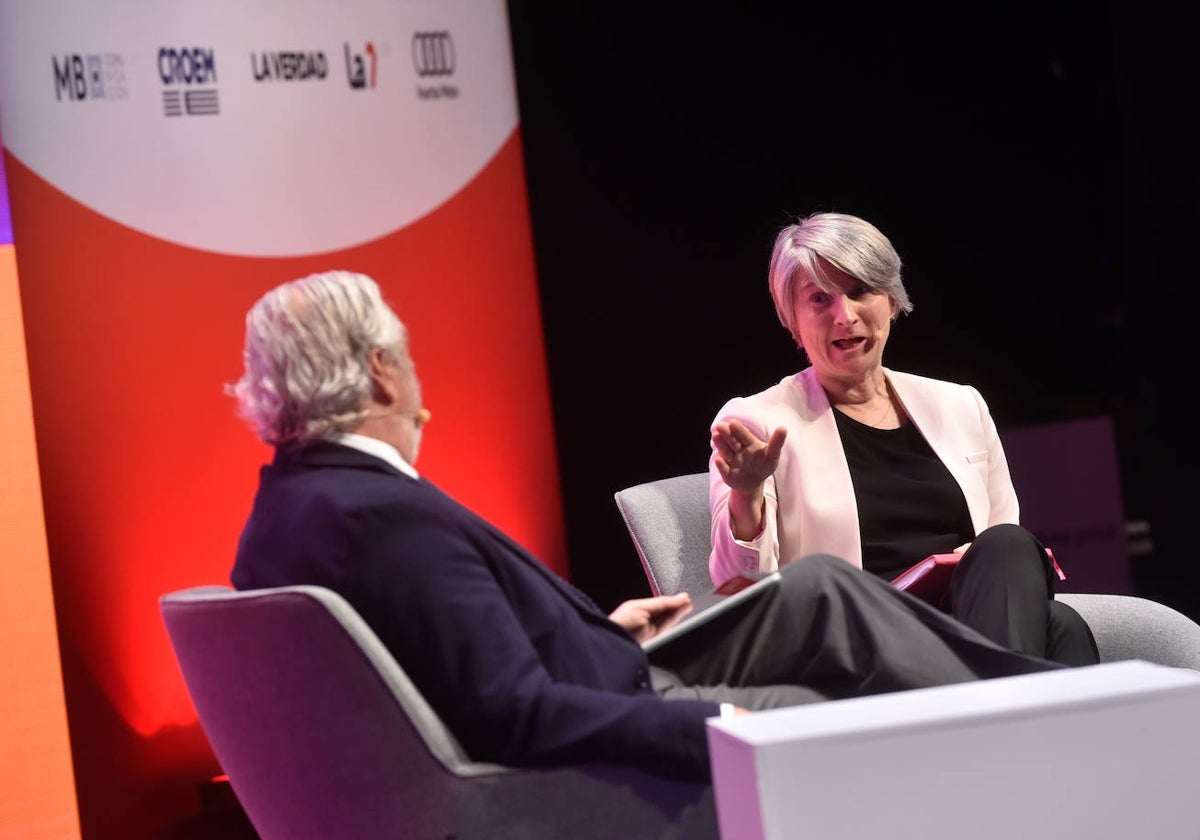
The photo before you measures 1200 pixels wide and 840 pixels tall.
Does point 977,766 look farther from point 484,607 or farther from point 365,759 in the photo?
point 365,759

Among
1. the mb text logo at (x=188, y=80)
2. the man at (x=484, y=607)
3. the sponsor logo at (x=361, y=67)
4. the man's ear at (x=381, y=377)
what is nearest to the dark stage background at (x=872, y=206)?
the sponsor logo at (x=361, y=67)

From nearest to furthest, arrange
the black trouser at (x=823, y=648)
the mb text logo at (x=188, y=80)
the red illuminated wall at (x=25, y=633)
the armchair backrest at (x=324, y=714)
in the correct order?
the armchair backrest at (x=324, y=714) < the black trouser at (x=823, y=648) < the red illuminated wall at (x=25, y=633) < the mb text logo at (x=188, y=80)

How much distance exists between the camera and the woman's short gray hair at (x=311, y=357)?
2170 millimetres

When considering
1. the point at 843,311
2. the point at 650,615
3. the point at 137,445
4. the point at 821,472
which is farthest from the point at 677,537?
the point at 137,445

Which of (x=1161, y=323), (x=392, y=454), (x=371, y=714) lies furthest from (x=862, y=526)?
(x=1161, y=323)

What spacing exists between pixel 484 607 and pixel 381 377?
46 centimetres

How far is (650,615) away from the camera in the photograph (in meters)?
2.57

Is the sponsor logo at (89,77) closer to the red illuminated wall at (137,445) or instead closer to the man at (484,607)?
the red illuminated wall at (137,445)

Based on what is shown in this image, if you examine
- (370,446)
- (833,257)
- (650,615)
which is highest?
(833,257)

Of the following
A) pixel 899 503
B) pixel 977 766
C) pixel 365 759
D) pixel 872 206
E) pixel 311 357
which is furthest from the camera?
pixel 872 206

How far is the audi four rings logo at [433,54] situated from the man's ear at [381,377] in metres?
2.60

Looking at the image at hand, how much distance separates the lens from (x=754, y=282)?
4828 millimetres

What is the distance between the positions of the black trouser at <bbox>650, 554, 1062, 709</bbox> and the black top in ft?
2.10

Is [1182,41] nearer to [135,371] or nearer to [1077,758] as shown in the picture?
[135,371]
